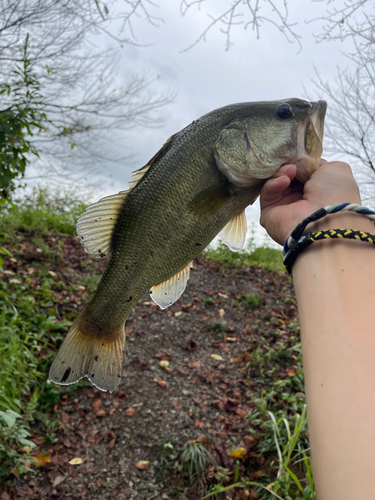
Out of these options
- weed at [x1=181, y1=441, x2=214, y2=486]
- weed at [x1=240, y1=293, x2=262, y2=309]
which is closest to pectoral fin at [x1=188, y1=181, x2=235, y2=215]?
weed at [x1=181, y1=441, x2=214, y2=486]

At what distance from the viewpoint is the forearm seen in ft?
2.60

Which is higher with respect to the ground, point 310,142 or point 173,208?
point 310,142

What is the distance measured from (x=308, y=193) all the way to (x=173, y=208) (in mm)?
643

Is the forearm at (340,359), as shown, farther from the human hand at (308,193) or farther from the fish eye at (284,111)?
the fish eye at (284,111)

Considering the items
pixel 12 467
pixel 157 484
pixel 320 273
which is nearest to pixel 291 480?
pixel 157 484

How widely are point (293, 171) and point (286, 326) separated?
16.3ft

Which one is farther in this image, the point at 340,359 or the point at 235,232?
the point at 235,232

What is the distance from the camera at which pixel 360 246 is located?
1.14 metres

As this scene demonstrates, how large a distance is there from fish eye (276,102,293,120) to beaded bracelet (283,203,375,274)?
2.13 feet

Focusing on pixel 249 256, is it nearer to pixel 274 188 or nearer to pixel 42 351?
pixel 42 351

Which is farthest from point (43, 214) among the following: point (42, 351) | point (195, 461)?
point (195, 461)

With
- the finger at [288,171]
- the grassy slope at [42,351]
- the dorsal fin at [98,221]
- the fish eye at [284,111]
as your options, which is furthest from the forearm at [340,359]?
the grassy slope at [42,351]

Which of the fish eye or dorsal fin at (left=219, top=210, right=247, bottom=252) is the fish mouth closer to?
the fish eye

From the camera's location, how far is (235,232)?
1.87 m
